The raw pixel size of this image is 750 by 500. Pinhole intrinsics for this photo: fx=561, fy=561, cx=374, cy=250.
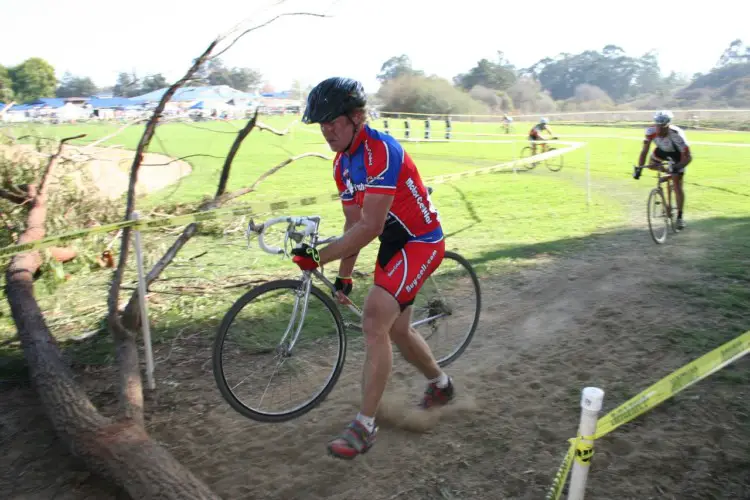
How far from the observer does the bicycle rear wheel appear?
4207 millimetres

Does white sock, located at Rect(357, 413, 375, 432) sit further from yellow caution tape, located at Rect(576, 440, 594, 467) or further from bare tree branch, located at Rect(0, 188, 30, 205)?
bare tree branch, located at Rect(0, 188, 30, 205)

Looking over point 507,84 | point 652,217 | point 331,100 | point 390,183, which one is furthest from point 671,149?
point 507,84

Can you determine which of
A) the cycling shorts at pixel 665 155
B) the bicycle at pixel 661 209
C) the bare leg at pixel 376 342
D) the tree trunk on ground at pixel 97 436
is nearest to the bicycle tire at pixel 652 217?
the bicycle at pixel 661 209

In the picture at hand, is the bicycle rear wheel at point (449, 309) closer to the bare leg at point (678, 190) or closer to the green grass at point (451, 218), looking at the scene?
the green grass at point (451, 218)


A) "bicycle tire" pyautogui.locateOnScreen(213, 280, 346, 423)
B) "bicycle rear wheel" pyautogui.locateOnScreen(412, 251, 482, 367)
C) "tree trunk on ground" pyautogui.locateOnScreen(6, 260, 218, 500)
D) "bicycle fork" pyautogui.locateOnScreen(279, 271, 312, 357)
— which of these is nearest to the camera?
"tree trunk on ground" pyautogui.locateOnScreen(6, 260, 218, 500)

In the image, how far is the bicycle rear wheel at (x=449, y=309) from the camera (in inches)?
166

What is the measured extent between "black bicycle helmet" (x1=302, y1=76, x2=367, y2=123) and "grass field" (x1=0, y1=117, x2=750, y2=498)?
6.20 ft

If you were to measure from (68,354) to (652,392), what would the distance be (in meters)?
4.39

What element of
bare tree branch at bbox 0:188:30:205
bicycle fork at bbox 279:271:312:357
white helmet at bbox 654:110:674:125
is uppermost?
white helmet at bbox 654:110:674:125

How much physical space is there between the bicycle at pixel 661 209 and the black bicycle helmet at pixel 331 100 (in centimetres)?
630

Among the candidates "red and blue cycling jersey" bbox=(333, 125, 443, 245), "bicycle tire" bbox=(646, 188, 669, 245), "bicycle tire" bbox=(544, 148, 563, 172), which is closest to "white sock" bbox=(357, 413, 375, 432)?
"red and blue cycling jersey" bbox=(333, 125, 443, 245)

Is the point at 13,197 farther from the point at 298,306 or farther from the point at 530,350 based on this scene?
the point at 530,350

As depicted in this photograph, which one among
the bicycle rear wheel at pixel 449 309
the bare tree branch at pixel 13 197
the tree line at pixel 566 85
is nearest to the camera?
the bicycle rear wheel at pixel 449 309

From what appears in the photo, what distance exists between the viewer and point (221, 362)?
321 cm
